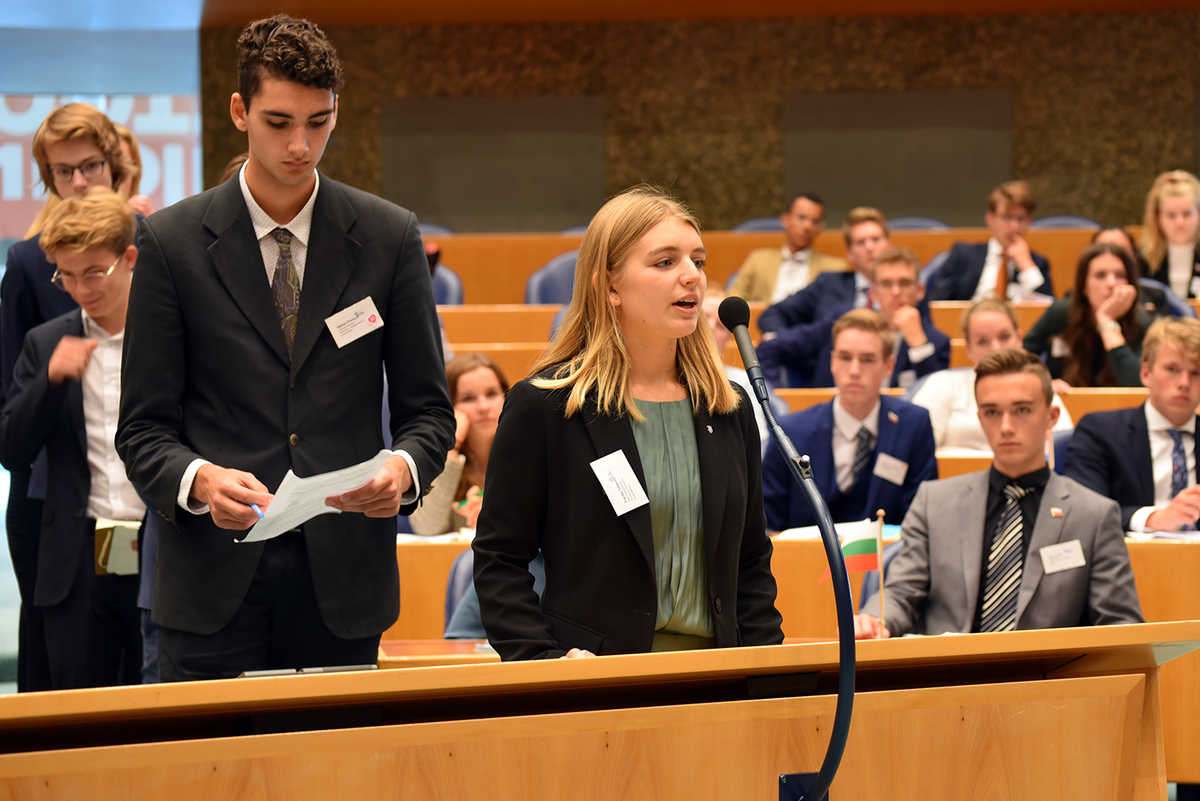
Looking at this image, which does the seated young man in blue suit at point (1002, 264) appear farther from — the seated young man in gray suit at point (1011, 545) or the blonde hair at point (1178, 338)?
the seated young man in gray suit at point (1011, 545)

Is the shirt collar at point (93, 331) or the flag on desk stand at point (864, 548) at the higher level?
the shirt collar at point (93, 331)

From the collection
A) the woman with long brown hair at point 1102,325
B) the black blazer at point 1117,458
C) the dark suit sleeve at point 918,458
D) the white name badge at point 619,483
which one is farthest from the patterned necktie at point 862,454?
the white name badge at point 619,483

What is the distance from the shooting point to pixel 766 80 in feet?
31.6

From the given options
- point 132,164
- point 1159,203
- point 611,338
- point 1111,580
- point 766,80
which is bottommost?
point 1111,580

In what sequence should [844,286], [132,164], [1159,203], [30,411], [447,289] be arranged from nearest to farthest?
[30,411], [132,164], [844,286], [1159,203], [447,289]

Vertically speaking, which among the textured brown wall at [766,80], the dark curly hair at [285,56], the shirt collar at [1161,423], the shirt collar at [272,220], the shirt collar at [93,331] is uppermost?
the textured brown wall at [766,80]

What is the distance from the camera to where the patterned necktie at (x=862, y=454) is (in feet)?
12.5

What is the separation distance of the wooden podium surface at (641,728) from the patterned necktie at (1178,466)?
2259 mm

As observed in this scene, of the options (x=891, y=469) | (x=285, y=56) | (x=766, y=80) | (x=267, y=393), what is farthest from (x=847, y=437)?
(x=766, y=80)

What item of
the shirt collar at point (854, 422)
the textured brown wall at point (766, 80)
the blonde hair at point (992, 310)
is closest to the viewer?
the shirt collar at point (854, 422)

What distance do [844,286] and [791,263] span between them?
3.09 feet

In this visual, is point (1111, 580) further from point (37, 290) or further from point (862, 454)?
point (37, 290)

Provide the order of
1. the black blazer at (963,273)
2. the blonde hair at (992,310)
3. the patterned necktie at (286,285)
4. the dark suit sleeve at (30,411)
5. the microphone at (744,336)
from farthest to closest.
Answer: the black blazer at (963,273) → the blonde hair at (992,310) → the dark suit sleeve at (30,411) → the patterned necktie at (286,285) → the microphone at (744,336)

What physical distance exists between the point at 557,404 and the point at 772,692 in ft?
1.71
